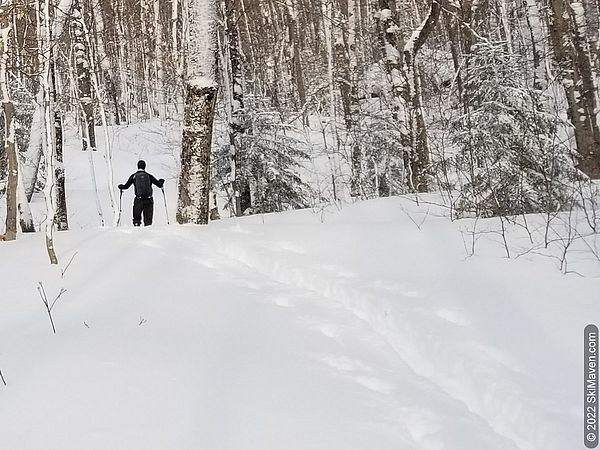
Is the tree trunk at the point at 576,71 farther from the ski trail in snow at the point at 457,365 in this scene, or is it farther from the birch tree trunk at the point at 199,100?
the ski trail in snow at the point at 457,365

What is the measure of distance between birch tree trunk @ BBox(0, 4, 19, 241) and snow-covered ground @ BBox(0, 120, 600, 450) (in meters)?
2.67

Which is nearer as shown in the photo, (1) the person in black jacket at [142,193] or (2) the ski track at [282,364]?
(2) the ski track at [282,364]

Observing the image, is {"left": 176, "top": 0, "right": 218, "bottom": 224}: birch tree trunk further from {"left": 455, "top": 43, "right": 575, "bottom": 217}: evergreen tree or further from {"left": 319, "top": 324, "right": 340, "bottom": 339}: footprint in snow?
{"left": 319, "top": 324, "right": 340, "bottom": 339}: footprint in snow

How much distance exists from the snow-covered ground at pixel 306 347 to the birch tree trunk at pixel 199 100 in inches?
67.9

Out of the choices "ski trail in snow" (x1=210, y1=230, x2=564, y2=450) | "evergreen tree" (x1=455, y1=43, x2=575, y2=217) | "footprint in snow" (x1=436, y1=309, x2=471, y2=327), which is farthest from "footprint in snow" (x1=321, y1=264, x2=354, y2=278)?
"evergreen tree" (x1=455, y1=43, x2=575, y2=217)

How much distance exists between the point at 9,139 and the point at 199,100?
2.87 metres

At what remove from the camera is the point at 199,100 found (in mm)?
6816

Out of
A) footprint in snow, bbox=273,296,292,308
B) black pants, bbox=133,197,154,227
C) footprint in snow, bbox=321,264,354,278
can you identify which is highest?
black pants, bbox=133,197,154,227

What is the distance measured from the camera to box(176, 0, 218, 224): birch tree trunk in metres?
6.76

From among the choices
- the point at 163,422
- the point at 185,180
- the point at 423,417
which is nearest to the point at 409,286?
the point at 423,417

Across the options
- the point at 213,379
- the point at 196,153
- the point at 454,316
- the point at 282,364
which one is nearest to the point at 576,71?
the point at 196,153

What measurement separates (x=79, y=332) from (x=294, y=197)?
7.87m

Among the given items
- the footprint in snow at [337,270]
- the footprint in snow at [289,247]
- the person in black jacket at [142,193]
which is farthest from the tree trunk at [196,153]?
the person in black jacket at [142,193]

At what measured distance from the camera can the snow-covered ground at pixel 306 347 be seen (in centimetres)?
226
